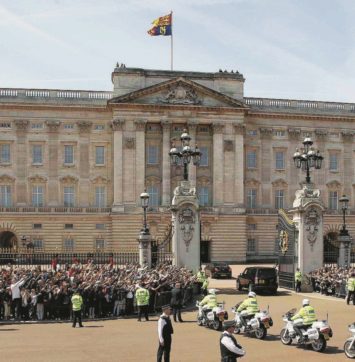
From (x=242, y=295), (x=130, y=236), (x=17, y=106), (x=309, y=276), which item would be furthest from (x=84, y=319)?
(x=17, y=106)

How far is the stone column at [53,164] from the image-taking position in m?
65.2

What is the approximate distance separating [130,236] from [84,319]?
124 feet

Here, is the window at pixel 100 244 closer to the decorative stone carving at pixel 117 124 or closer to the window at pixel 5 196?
the window at pixel 5 196

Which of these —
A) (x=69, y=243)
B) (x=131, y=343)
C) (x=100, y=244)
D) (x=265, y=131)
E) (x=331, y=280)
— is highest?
(x=265, y=131)

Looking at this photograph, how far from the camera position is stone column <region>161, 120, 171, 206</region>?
65.4 m

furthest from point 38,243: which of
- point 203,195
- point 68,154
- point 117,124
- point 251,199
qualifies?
point 251,199

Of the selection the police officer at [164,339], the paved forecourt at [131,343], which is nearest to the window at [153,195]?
the paved forecourt at [131,343]

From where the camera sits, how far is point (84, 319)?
2652 centimetres

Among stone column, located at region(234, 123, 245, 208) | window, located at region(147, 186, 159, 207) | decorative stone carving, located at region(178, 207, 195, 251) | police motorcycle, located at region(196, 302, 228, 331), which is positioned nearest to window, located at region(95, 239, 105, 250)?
window, located at region(147, 186, 159, 207)

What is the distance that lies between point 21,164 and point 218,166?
64.4 feet

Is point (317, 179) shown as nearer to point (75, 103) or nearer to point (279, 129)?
point (279, 129)

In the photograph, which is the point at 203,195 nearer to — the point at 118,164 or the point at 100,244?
the point at 118,164

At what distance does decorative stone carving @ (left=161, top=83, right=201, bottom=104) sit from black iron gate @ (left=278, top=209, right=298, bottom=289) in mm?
27717

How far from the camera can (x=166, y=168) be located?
216 feet
